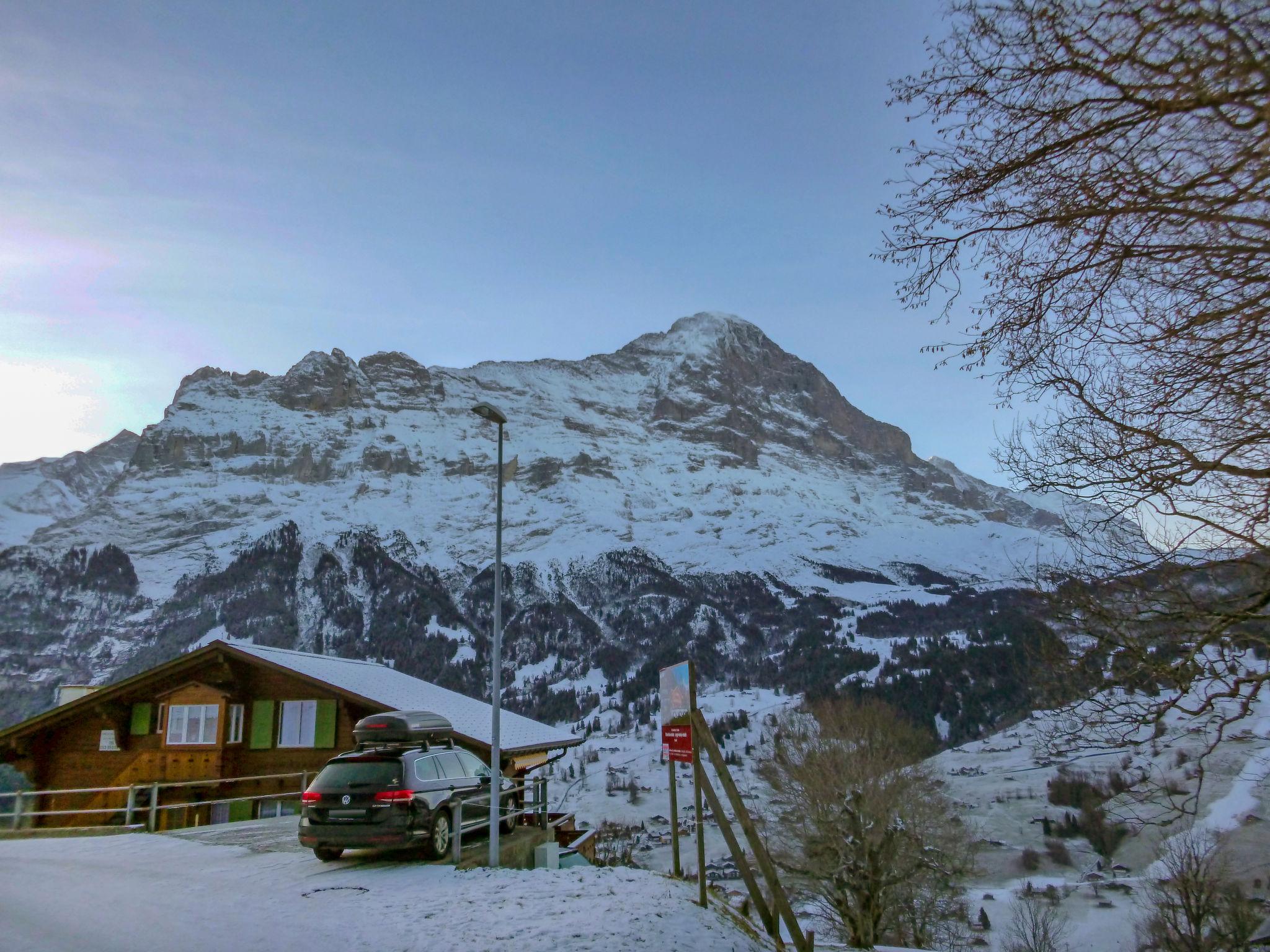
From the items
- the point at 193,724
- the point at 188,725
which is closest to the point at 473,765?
the point at 193,724

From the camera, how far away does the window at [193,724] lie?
24016mm

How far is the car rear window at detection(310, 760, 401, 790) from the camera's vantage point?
510 inches

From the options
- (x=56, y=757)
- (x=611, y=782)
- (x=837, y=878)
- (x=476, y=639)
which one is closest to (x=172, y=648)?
(x=476, y=639)

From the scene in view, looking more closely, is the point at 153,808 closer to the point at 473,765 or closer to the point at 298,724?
the point at 473,765

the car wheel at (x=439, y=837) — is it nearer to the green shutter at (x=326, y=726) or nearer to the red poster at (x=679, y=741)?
the red poster at (x=679, y=741)

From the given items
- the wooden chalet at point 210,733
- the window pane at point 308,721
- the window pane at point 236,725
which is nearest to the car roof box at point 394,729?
the wooden chalet at point 210,733

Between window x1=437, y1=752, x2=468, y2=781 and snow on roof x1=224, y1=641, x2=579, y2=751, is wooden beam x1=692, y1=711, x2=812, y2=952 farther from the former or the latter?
snow on roof x1=224, y1=641, x2=579, y2=751

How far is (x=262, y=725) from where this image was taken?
2459 cm

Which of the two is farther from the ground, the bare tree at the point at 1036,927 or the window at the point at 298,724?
the window at the point at 298,724

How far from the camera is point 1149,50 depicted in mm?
5770

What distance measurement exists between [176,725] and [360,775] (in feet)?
47.4

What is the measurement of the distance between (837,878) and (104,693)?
22.9m

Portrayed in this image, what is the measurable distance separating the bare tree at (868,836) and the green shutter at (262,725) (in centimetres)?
1795

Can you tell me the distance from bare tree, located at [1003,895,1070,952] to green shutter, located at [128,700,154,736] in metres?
38.3
